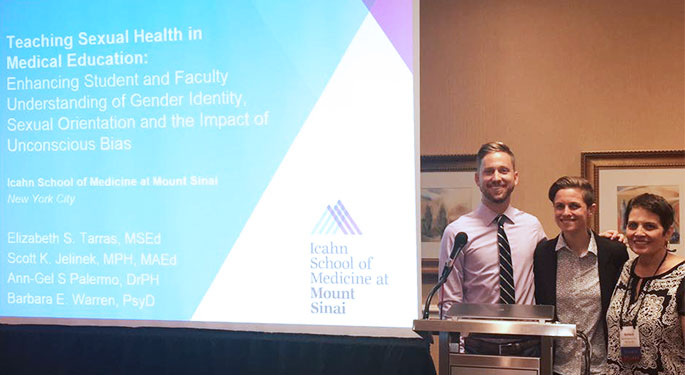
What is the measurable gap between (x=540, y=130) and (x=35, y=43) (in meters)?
2.51

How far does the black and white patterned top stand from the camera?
234 centimetres

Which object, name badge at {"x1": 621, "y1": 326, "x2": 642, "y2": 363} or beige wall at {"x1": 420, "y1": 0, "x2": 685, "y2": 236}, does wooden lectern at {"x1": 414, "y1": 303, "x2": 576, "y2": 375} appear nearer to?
name badge at {"x1": 621, "y1": 326, "x2": 642, "y2": 363}

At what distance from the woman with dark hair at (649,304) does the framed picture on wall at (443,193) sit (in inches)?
50.4

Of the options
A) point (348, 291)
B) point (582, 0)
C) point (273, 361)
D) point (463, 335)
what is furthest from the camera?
point (582, 0)

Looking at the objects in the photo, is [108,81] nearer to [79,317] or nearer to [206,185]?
[206,185]

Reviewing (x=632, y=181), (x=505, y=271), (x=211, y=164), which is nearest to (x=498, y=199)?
(x=505, y=271)

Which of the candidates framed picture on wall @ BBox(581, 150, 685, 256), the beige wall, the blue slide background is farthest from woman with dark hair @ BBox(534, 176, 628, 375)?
the blue slide background

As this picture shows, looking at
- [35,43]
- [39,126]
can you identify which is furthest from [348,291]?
[35,43]

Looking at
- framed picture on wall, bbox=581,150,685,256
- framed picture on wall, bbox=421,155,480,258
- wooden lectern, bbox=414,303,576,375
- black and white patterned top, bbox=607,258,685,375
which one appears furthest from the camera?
framed picture on wall, bbox=421,155,480,258

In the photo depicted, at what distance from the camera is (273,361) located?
3.37 meters

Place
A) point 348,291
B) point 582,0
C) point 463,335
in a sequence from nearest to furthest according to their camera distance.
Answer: point 463,335
point 348,291
point 582,0

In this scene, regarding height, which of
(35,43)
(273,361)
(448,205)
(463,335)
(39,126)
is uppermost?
(35,43)

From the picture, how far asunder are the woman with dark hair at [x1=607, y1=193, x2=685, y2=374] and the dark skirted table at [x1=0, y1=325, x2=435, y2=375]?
1002 mm

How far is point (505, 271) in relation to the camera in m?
2.77
